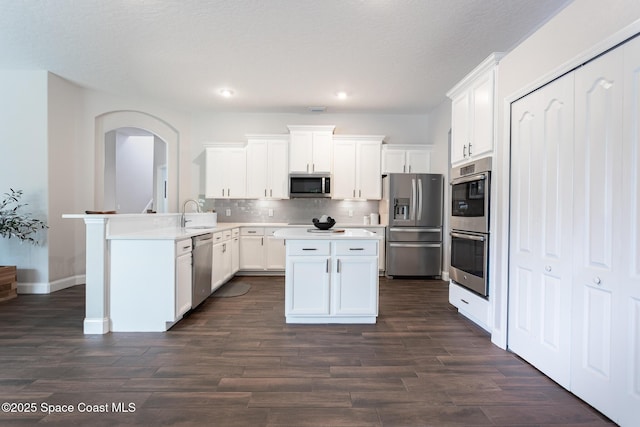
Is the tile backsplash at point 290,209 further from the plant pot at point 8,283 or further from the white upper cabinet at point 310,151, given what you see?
the plant pot at point 8,283

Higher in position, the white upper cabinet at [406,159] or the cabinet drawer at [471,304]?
the white upper cabinet at [406,159]

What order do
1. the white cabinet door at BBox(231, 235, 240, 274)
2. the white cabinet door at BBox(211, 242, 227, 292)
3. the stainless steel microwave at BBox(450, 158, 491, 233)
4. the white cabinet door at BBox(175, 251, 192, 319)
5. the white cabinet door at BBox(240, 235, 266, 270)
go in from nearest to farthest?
the stainless steel microwave at BBox(450, 158, 491, 233), the white cabinet door at BBox(175, 251, 192, 319), the white cabinet door at BBox(211, 242, 227, 292), the white cabinet door at BBox(231, 235, 240, 274), the white cabinet door at BBox(240, 235, 266, 270)

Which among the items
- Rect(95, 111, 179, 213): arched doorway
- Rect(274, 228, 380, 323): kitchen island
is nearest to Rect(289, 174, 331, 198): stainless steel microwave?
Rect(95, 111, 179, 213): arched doorway

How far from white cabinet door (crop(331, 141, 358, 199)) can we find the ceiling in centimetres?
95

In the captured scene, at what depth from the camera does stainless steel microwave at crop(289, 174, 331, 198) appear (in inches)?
215

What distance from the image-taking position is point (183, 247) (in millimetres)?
3148

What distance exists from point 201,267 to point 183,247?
20.7 inches

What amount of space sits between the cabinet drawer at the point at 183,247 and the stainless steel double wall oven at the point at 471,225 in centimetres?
282

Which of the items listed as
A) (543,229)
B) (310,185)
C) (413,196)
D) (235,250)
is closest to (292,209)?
(310,185)

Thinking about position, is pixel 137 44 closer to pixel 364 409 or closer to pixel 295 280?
pixel 295 280

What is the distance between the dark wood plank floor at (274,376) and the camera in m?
1.75

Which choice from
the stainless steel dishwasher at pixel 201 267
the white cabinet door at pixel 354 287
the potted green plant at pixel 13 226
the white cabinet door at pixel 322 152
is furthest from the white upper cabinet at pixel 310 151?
the potted green plant at pixel 13 226

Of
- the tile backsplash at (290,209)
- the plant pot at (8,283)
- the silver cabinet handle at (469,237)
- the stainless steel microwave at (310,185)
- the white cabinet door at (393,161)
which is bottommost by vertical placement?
the plant pot at (8,283)

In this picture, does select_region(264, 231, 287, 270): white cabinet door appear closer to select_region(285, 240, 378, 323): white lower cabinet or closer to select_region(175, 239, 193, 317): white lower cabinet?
select_region(175, 239, 193, 317): white lower cabinet
